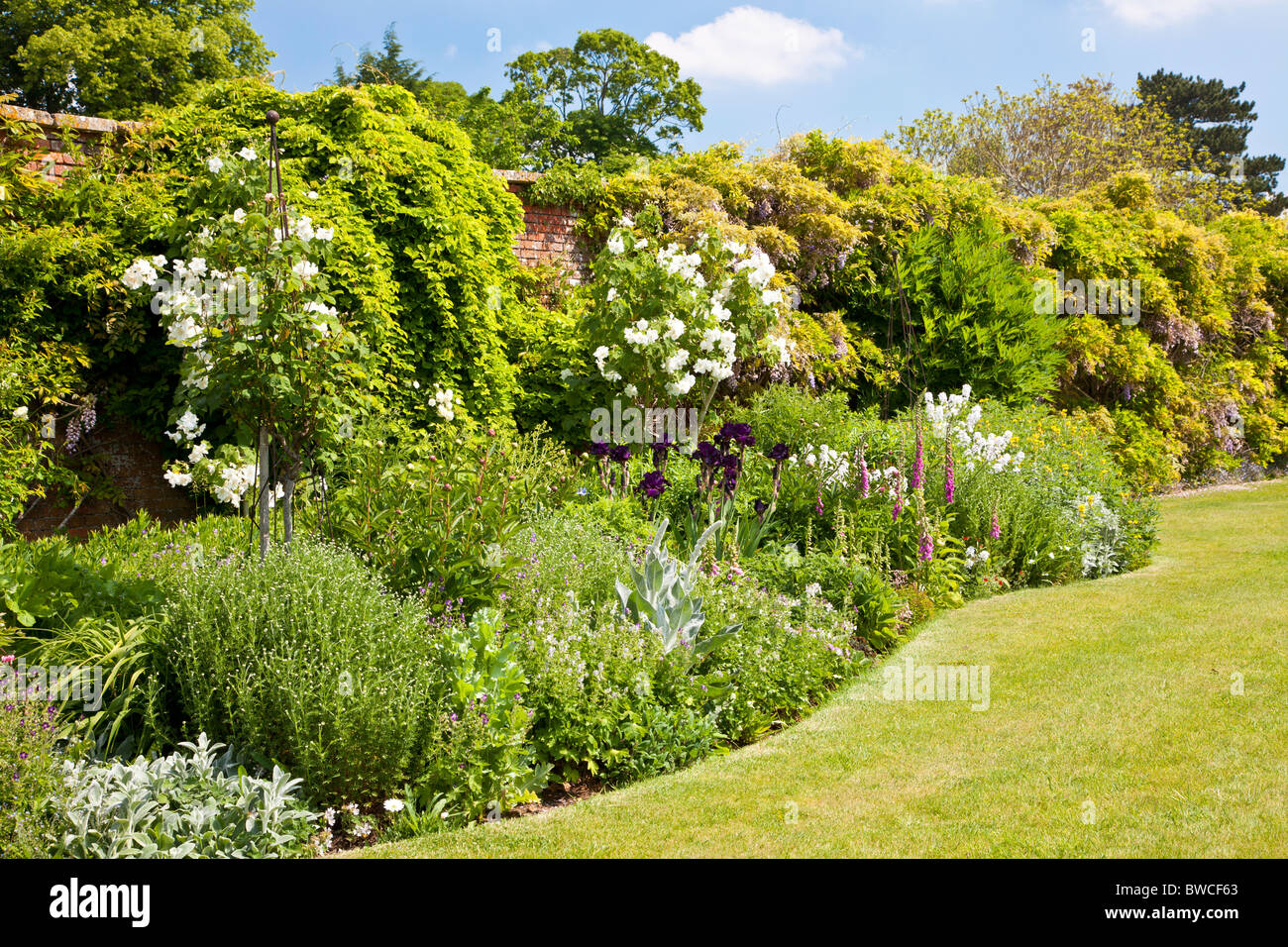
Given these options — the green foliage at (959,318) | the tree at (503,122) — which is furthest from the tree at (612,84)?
the green foliage at (959,318)

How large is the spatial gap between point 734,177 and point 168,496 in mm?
6258

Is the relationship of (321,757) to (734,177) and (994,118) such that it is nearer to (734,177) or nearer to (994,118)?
(734,177)

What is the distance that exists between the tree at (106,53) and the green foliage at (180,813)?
22165mm

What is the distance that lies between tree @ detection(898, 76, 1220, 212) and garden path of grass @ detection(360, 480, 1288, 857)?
60.8 ft

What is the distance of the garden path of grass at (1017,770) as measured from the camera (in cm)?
329

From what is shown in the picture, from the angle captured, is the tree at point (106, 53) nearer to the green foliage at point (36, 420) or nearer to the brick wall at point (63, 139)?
the brick wall at point (63, 139)

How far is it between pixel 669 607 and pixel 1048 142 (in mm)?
21523

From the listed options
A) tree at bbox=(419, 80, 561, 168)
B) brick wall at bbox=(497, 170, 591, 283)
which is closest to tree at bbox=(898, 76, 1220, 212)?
tree at bbox=(419, 80, 561, 168)

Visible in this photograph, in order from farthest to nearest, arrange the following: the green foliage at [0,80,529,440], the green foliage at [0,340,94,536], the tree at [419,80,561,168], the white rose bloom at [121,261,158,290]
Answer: the tree at [419,80,561,168], the green foliage at [0,80,529,440], the green foliage at [0,340,94,536], the white rose bloom at [121,261,158,290]

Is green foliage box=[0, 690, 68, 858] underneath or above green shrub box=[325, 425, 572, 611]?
underneath

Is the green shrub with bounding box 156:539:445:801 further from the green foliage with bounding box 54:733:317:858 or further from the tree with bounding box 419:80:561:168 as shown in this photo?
the tree with bounding box 419:80:561:168

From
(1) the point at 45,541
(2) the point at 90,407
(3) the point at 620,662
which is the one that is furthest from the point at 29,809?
(2) the point at 90,407

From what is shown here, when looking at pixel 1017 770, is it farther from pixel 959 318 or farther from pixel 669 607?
pixel 959 318

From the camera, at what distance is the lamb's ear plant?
4477 mm
